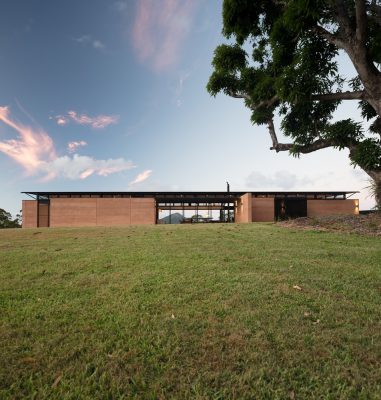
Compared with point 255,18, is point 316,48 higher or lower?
lower

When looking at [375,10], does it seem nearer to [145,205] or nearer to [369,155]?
[369,155]

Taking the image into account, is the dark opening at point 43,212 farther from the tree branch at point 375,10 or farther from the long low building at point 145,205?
the tree branch at point 375,10

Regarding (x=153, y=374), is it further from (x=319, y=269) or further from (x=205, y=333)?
(x=319, y=269)

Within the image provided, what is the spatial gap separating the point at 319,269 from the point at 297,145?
6.91m

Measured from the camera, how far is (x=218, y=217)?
1492 inches

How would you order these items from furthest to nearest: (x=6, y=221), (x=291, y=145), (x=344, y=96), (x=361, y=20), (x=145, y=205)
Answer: (x=6, y=221), (x=145, y=205), (x=291, y=145), (x=344, y=96), (x=361, y=20)

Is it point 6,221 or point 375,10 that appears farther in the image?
point 6,221

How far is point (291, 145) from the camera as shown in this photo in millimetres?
10305

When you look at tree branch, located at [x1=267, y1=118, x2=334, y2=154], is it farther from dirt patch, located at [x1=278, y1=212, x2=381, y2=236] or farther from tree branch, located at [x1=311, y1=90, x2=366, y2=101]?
dirt patch, located at [x1=278, y1=212, x2=381, y2=236]

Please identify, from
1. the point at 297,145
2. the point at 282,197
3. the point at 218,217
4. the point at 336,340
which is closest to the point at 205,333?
the point at 336,340

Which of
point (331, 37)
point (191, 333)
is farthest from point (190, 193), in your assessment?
point (191, 333)

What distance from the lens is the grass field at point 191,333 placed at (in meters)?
1.69

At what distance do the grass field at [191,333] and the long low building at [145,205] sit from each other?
2486 centimetres

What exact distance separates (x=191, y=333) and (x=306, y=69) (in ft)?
31.2
